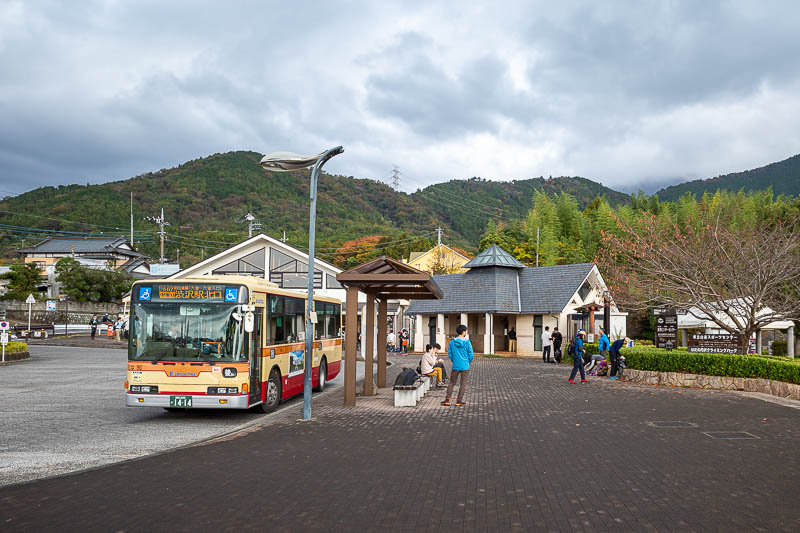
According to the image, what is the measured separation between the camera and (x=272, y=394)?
12945 millimetres

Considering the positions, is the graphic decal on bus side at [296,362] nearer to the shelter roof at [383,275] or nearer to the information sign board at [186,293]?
the shelter roof at [383,275]

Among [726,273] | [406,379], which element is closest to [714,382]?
[726,273]

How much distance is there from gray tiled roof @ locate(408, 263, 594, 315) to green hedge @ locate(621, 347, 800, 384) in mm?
14777

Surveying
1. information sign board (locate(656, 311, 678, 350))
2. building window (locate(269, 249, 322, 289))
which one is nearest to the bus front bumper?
information sign board (locate(656, 311, 678, 350))

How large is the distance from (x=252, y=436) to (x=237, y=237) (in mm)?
66654

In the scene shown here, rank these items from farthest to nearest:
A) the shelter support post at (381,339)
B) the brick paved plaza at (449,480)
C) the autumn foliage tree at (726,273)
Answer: the autumn foliage tree at (726,273) → the shelter support post at (381,339) → the brick paved plaza at (449,480)

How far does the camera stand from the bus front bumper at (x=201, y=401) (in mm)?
11266

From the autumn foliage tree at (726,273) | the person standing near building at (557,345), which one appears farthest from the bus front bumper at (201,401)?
the person standing near building at (557,345)

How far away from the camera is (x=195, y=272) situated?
39.6m

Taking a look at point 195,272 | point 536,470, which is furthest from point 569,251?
point 536,470

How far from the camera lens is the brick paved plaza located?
227 inches

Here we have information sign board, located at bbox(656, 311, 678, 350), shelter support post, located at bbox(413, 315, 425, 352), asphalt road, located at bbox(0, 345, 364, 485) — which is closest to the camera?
asphalt road, located at bbox(0, 345, 364, 485)

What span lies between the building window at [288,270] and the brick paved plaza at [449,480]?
27.3 meters

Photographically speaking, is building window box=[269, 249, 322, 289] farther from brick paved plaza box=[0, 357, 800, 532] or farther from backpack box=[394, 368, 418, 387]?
brick paved plaza box=[0, 357, 800, 532]
